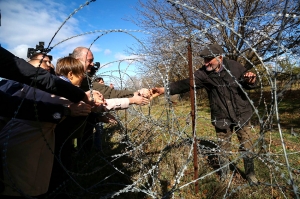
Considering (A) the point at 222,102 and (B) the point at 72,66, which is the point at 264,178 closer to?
(A) the point at 222,102

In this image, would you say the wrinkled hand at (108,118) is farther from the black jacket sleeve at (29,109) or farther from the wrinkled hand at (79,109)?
the black jacket sleeve at (29,109)

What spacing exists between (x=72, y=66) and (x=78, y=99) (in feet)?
2.15

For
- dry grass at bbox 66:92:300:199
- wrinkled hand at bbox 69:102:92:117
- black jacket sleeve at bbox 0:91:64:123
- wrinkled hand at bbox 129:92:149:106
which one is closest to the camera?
black jacket sleeve at bbox 0:91:64:123

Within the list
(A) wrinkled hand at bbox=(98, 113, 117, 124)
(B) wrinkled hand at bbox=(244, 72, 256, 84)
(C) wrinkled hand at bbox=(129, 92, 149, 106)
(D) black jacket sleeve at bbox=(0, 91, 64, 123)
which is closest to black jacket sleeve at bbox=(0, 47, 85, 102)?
(D) black jacket sleeve at bbox=(0, 91, 64, 123)

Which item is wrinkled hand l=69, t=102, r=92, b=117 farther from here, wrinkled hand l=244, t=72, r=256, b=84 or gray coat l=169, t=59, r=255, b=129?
wrinkled hand l=244, t=72, r=256, b=84

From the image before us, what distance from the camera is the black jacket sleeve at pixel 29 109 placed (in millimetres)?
1502

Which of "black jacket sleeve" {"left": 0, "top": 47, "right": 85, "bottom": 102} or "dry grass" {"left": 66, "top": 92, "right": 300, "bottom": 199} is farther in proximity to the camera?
"dry grass" {"left": 66, "top": 92, "right": 300, "bottom": 199}

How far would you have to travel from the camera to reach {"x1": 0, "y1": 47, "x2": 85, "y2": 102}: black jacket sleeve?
139cm

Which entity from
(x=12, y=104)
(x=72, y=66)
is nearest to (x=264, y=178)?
(x=72, y=66)

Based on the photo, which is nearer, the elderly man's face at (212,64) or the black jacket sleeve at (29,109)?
the black jacket sleeve at (29,109)

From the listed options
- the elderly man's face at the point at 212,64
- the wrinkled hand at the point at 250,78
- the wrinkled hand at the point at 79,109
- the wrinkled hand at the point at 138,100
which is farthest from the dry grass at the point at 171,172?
the wrinkled hand at the point at 250,78

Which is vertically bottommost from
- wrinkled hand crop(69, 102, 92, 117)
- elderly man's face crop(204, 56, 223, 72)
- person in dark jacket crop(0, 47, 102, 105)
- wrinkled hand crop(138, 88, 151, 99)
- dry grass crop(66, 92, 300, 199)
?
dry grass crop(66, 92, 300, 199)

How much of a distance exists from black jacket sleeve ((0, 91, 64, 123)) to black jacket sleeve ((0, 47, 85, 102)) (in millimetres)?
118

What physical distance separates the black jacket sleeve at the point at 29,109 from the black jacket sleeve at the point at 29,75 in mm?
118
